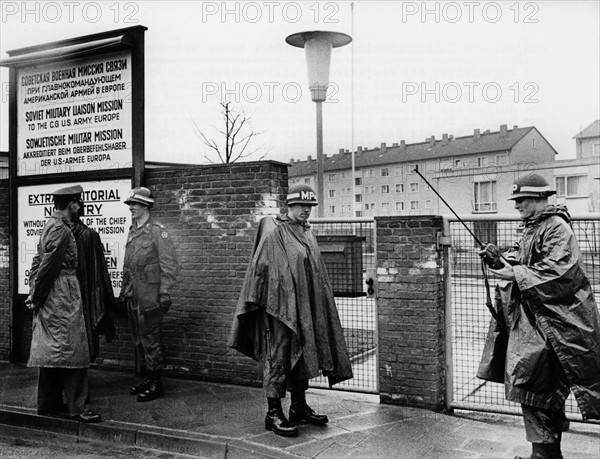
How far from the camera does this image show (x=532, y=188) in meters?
4.99

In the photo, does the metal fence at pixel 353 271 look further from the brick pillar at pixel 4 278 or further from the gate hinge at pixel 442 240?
the brick pillar at pixel 4 278

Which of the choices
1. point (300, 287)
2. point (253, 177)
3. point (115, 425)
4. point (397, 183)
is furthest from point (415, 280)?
point (397, 183)

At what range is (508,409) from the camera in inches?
253

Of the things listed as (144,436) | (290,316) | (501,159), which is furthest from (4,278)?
(501,159)

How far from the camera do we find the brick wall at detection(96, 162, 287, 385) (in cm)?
769

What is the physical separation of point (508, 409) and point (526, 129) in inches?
2486

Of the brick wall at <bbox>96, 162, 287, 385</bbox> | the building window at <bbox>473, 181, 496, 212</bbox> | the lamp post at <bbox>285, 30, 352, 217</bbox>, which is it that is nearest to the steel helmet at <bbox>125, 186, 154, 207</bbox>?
the brick wall at <bbox>96, 162, 287, 385</bbox>

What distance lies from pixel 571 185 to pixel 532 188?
5198 centimetres

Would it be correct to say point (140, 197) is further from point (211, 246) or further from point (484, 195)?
point (484, 195)

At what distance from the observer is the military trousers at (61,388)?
6.49 m

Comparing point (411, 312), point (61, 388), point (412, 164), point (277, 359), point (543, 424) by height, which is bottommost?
point (61, 388)

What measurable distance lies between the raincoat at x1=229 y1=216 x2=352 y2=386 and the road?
1253 mm

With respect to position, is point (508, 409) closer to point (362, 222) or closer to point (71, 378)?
point (362, 222)

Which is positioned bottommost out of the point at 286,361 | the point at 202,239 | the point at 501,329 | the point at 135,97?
the point at 286,361
